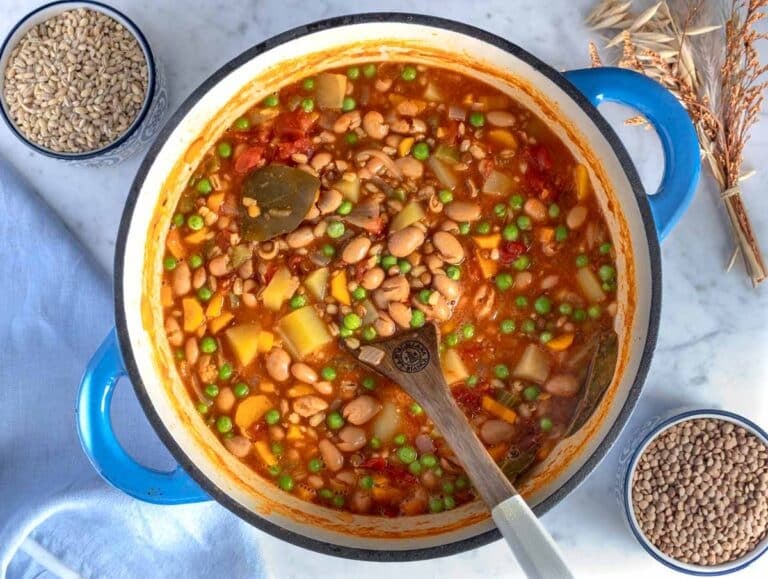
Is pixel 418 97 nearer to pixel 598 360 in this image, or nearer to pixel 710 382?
pixel 598 360

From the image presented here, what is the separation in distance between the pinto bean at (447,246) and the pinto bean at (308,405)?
0.53 m

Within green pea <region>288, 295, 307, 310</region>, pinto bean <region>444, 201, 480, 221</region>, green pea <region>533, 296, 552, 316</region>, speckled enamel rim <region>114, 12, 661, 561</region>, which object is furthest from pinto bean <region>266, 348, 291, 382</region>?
green pea <region>533, 296, 552, 316</region>

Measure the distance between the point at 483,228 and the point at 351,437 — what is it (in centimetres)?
69

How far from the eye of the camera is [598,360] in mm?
2684

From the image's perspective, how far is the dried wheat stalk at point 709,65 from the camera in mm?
2828

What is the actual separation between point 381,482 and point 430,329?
0.47 metres

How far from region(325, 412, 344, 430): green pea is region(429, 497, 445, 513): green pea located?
34 cm

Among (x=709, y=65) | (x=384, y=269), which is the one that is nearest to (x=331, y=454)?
(x=384, y=269)

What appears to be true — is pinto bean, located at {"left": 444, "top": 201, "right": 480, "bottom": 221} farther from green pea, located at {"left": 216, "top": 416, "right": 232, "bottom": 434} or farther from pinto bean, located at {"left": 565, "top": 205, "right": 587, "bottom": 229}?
green pea, located at {"left": 216, "top": 416, "right": 232, "bottom": 434}

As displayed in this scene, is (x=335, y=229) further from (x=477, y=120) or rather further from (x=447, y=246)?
(x=477, y=120)

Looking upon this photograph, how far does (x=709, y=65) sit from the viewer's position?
9.58ft

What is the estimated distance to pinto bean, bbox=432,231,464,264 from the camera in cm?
268

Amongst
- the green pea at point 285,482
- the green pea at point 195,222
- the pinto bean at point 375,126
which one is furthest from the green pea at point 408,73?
the green pea at point 285,482

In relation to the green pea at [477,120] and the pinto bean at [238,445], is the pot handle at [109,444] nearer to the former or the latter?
the pinto bean at [238,445]
